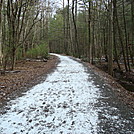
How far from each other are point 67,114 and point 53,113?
39 centimetres

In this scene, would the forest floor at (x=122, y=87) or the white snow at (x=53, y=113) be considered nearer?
the white snow at (x=53, y=113)

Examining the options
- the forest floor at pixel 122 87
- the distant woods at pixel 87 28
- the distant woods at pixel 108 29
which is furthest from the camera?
the distant woods at pixel 108 29

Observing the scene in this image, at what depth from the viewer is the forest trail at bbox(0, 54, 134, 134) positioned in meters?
3.12

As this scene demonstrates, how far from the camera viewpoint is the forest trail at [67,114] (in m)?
3.12

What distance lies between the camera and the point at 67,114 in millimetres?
3799

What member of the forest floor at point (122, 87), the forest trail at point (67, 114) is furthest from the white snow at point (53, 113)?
the forest floor at point (122, 87)

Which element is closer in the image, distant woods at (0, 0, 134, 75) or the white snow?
the white snow

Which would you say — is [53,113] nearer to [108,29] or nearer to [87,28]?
[108,29]

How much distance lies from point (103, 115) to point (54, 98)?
1.86 m

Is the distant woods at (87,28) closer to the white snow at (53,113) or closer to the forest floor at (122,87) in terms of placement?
the forest floor at (122,87)

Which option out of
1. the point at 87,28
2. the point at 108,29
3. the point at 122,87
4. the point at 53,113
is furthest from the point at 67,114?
the point at 87,28

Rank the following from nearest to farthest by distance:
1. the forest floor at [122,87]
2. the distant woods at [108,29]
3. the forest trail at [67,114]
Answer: the forest trail at [67,114] → the forest floor at [122,87] → the distant woods at [108,29]

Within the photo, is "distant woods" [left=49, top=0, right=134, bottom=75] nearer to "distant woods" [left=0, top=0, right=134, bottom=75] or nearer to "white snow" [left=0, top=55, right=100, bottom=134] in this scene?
"distant woods" [left=0, top=0, right=134, bottom=75]

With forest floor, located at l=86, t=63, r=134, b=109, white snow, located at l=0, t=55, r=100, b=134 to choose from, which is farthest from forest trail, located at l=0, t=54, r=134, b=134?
forest floor, located at l=86, t=63, r=134, b=109
